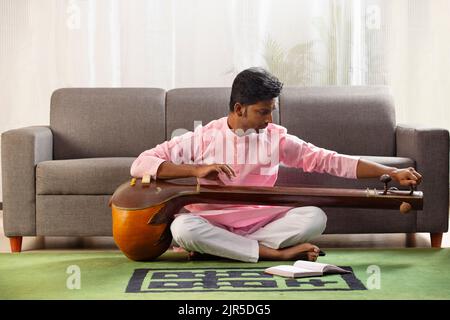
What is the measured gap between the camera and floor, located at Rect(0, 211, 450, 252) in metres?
4.02

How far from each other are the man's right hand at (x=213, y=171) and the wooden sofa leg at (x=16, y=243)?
1.21m

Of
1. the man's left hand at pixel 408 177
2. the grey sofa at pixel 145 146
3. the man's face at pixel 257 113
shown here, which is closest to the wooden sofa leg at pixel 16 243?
the grey sofa at pixel 145 146

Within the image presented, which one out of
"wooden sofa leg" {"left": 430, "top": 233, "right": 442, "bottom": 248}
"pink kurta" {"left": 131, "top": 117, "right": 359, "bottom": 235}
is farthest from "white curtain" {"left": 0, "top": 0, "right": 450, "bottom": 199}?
"pink kurta" {"left": 131, "top": 117, "right": 359, "bottom": 235}

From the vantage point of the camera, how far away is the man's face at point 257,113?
10.8 ft

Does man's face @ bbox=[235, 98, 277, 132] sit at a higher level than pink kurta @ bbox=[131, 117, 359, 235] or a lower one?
higher

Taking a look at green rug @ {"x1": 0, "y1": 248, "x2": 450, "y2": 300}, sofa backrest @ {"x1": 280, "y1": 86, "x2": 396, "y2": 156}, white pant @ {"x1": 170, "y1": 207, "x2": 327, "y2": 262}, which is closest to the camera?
green rug @ {"x1": 0, "y1": 248, "x2": 450, "y2": 300}

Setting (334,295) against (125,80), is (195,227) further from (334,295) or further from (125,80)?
(125,80)

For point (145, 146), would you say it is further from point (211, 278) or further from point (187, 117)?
point (211, 278)

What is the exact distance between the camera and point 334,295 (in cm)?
270

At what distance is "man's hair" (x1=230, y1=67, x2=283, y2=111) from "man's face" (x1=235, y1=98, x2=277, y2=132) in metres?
0.02

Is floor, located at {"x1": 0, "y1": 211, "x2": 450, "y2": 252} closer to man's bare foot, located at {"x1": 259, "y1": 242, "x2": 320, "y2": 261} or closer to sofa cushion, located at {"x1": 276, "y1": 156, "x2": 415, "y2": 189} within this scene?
sofa cushion, located at {"x1": 276, "y1": 156, "x2": 415, "y2": 189}

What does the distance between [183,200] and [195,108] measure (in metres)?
1.37

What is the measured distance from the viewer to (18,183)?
4012 mm
